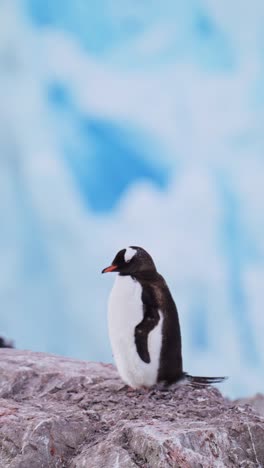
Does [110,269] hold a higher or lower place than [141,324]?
higher

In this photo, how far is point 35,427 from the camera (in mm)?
3744

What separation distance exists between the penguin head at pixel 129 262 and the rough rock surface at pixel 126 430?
2.29 ft

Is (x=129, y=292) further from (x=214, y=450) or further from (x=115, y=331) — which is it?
(x=214, y=450)

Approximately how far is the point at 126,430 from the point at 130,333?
81 centimetres

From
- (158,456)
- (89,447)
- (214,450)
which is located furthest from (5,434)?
(214,450)

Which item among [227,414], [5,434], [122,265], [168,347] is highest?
[122,265]

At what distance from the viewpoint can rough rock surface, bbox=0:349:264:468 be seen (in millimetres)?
3617

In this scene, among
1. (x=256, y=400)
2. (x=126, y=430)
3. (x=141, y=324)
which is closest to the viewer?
(x=126, y=430)

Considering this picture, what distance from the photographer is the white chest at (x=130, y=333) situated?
4453mm

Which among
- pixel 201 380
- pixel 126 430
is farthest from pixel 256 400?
pixel 126 430

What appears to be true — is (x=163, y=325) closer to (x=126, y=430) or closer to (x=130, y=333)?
(x=130, y=333)

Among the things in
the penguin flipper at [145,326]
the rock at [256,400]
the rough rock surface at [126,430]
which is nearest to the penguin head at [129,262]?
the penguin flipper at [145,326]

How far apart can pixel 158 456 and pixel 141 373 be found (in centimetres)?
96

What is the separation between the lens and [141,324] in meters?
4.46
